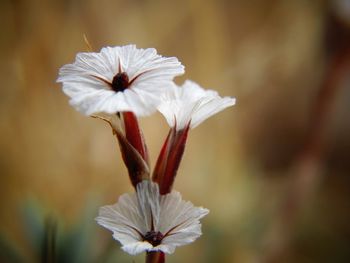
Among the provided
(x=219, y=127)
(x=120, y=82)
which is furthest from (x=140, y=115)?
(x=219, y=127)

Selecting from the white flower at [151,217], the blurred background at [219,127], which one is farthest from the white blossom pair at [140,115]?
the blurred background at [219,127]

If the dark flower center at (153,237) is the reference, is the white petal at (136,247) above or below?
below

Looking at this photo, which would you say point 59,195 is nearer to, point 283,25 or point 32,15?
point 32,15

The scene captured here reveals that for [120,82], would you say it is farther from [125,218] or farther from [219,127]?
[219,127]

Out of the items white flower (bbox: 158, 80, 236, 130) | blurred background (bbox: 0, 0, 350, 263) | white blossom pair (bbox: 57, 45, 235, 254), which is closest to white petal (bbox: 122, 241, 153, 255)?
white blossom pair (bbox: 57, 45, 235, 254)

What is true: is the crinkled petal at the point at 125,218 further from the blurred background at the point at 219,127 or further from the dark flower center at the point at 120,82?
the blurred background at the point at 219,127

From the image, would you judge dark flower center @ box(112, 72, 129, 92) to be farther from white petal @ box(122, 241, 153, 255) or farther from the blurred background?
the blurred background

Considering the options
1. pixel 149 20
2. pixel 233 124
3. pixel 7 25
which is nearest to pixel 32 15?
pixel 7 25
